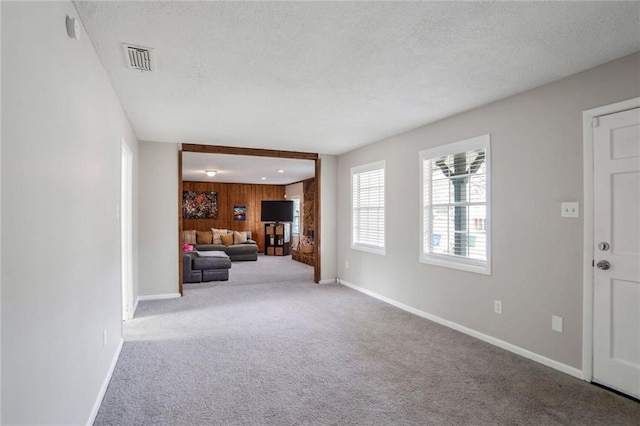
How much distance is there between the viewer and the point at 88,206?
2246mm

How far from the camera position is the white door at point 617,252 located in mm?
2555

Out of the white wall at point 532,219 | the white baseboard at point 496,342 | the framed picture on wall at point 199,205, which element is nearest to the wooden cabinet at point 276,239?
the framed picture on wall at point 199,205

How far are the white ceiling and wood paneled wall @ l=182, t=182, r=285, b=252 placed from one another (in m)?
0.42

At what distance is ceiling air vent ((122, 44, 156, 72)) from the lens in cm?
244

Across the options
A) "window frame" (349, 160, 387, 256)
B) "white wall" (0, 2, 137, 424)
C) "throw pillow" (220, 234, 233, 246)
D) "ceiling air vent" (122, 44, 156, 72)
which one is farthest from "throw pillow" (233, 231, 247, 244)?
"ceiling air vent" (122, 44, 156, 72)

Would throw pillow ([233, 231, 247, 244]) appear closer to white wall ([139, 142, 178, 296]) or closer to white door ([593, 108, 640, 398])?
white wall ([139, 142, 178, 296])

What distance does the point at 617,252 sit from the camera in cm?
265

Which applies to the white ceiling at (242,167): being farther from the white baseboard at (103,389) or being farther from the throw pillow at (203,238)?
the white baseboard at (103,389)

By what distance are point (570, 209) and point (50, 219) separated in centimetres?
344

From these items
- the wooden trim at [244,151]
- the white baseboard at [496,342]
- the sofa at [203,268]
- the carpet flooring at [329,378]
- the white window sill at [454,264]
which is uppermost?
the wooden trim at [244,151]

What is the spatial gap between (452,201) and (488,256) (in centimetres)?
78

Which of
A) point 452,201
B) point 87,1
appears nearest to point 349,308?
point 452,201

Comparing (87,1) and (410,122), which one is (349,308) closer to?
(410,122)

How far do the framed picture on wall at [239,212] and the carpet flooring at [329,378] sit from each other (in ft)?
25.0
